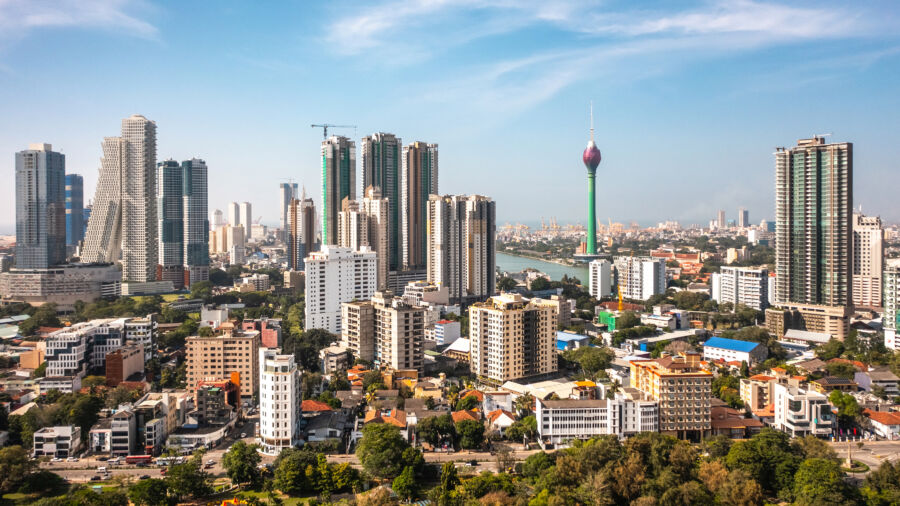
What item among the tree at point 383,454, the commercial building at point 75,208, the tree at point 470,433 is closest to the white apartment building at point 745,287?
the tree at point 470,433

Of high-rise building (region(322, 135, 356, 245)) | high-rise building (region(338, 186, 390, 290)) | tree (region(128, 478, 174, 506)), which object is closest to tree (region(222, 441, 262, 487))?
tree (region(128, 478, 174, 506))

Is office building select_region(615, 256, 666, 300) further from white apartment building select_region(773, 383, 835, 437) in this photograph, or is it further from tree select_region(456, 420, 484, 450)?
tree select_region(456, 420, 484, 450)

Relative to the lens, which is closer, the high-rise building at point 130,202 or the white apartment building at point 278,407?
the white apartment building at point 278,407

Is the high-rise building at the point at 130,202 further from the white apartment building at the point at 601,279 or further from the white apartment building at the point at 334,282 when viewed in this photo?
the white apartment building at the point at 601,279

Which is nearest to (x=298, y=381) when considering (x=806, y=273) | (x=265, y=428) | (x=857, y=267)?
(x=265, y=428)

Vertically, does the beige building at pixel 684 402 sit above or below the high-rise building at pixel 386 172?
below

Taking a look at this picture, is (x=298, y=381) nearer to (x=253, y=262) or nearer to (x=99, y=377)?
(x=99, y=377)
